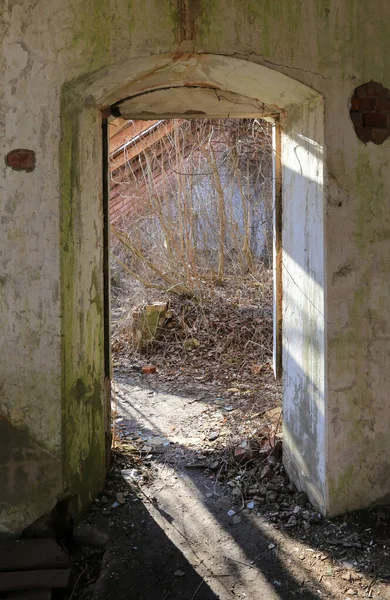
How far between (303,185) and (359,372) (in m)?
1.15

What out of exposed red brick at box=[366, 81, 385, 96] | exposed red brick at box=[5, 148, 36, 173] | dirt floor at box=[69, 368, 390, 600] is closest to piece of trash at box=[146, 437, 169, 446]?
dirt floor at box=[69, 368, 390, 600]

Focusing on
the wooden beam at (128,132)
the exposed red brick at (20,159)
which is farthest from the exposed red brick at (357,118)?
the wooden beam at (128,132)

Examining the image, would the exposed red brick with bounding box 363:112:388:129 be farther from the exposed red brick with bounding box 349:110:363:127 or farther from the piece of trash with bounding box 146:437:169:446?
the piece of trash with bounding box 146:437:169:446

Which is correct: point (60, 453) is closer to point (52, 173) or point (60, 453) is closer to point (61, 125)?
point (52, 173)

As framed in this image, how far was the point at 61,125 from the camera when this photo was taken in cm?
294

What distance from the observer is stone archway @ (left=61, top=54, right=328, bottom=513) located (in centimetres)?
304

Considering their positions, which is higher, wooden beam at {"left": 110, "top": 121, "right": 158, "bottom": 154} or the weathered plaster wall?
wooden beam at {"left": 110, "top": 121, "right": 158, "bottom": 154}

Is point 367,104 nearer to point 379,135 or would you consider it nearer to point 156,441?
point 379,135

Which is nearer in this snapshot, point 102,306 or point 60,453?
point 60,453

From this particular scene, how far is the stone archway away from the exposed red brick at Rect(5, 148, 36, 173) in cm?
17

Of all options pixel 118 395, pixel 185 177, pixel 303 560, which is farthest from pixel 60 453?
pixel 185 177

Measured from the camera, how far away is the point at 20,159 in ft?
9.61

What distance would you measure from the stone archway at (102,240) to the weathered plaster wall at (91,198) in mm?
25

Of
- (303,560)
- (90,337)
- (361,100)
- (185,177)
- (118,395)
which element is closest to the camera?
(303,560)
